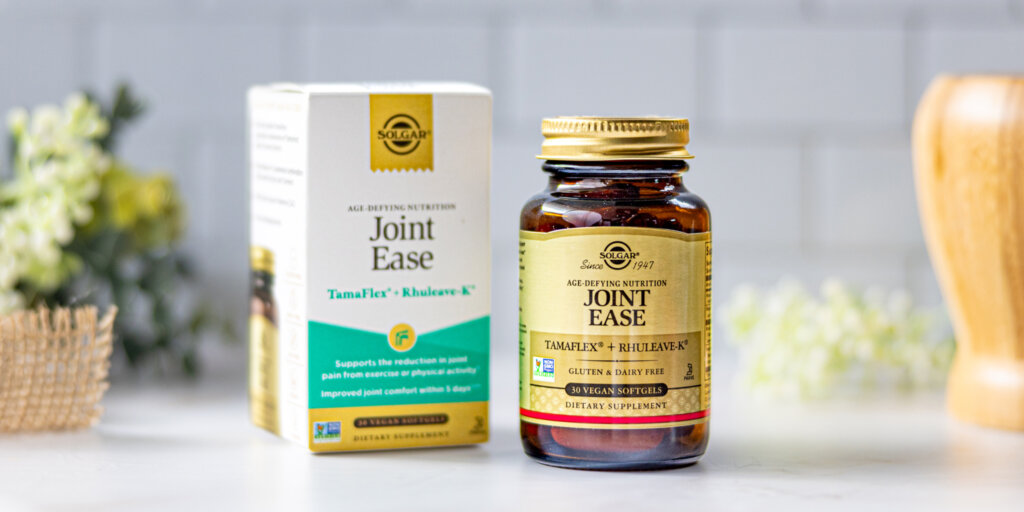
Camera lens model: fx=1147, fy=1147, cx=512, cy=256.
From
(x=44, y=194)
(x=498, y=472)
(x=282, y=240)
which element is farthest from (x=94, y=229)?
(x=498, y=472)

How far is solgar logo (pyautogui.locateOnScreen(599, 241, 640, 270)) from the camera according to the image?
69 centimetres

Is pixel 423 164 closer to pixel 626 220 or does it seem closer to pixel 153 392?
pixel 626 220

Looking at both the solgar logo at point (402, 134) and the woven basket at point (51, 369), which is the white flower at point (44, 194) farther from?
the solgar logo at point (402, 134)

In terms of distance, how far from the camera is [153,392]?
1038 millimetres

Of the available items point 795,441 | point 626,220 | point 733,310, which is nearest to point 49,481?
point 626,220

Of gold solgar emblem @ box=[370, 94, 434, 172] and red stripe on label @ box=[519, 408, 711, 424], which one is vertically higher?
gold solgar emblem @ box=[370, 94, 434, 172]

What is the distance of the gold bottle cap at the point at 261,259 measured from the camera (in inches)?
32.0

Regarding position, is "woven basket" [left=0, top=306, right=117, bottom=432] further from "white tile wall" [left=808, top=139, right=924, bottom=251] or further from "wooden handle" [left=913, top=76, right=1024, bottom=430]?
"white tile wall" [left=808, top=139, right=924, bottom=251]

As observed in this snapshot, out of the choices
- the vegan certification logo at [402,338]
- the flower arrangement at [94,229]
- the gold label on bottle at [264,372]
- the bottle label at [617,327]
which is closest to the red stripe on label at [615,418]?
the bottle label at [617,327]

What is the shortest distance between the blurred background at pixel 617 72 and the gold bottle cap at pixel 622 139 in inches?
20.5

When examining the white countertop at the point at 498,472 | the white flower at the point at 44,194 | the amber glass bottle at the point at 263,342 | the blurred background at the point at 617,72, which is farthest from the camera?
the blurred background at the point at 617,72

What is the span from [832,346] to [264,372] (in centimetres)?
52

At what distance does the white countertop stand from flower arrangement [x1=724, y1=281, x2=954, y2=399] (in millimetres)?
98

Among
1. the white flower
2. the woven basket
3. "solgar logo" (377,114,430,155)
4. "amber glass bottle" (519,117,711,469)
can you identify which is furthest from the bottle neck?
the white flower
